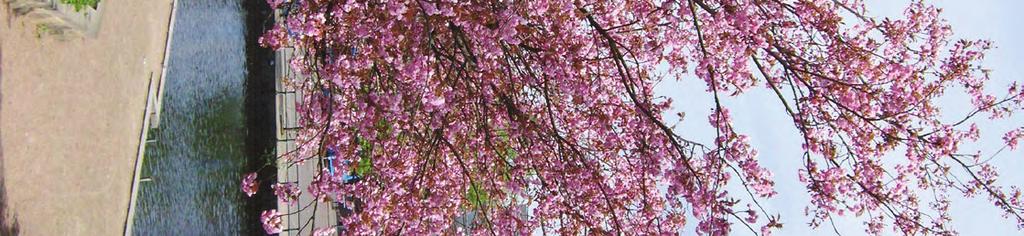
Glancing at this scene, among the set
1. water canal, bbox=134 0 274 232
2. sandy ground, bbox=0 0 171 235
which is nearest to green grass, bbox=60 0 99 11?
sandy ground, bbox=0 0 171 235

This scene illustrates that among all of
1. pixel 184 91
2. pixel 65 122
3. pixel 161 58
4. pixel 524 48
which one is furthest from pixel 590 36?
pixel 184 91

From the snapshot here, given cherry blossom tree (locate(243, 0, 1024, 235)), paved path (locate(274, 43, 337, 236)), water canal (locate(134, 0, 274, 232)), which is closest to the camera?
cherry blossom tree (locate(243, 0, 1024, 235))

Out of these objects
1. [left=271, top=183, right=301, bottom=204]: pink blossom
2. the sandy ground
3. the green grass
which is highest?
the green grass

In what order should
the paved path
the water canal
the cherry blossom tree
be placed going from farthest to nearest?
the paved path, the water canal, the cherry blossom tree

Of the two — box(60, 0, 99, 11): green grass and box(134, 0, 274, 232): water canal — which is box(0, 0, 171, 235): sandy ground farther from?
box(134, 0, 274, 232): water canal

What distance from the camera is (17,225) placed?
8.80 meters

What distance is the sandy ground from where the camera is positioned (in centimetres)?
870

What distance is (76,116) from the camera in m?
10.1

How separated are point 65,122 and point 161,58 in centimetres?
287

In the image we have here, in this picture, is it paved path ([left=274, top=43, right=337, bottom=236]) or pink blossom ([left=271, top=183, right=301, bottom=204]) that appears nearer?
pink blossom ([left=271, top=183, right=301, bottom=204])

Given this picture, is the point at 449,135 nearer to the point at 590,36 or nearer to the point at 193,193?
the point at 590,36

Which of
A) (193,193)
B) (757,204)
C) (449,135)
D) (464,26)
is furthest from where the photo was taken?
(193,193)

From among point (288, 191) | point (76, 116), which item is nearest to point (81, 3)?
point (76, 116)

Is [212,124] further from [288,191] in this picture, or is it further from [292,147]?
[288,191]
